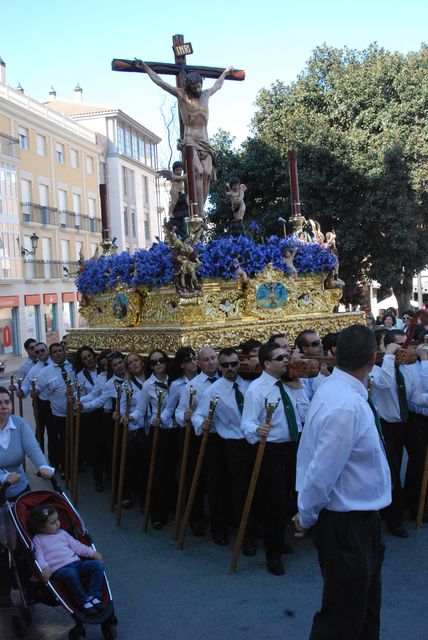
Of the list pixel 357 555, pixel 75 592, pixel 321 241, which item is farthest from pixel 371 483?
pixel 321 241

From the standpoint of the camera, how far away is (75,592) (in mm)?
4309

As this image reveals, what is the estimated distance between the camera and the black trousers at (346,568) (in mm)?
3148

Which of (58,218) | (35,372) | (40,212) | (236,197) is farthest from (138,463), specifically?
(58,218)

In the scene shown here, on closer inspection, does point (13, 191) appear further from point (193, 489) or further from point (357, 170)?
point (193, 489)

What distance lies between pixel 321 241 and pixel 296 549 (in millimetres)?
4810

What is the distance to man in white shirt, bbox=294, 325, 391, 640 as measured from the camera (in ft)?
10.3

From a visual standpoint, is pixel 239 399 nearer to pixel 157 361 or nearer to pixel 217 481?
pixel 217 481

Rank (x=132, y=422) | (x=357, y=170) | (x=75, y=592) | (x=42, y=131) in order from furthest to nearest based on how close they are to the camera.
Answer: (x=42, y=131) → (x=357, y=170) → (x=132, y=422) → (x=75, y=592)

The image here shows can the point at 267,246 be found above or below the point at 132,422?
above

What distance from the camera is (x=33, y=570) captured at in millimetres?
4469

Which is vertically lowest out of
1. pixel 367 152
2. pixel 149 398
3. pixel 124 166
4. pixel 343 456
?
pixel 149 398

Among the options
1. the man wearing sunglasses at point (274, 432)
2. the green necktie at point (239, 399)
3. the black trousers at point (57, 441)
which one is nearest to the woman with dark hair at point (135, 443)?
the green necktie at point (239, 399)

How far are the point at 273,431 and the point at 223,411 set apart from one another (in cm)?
69

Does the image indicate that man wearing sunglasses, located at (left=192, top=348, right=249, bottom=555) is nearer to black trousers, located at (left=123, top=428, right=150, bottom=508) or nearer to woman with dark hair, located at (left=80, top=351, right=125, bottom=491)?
black trousers, located at (left=123, top=428, right=150, bottom=508)
